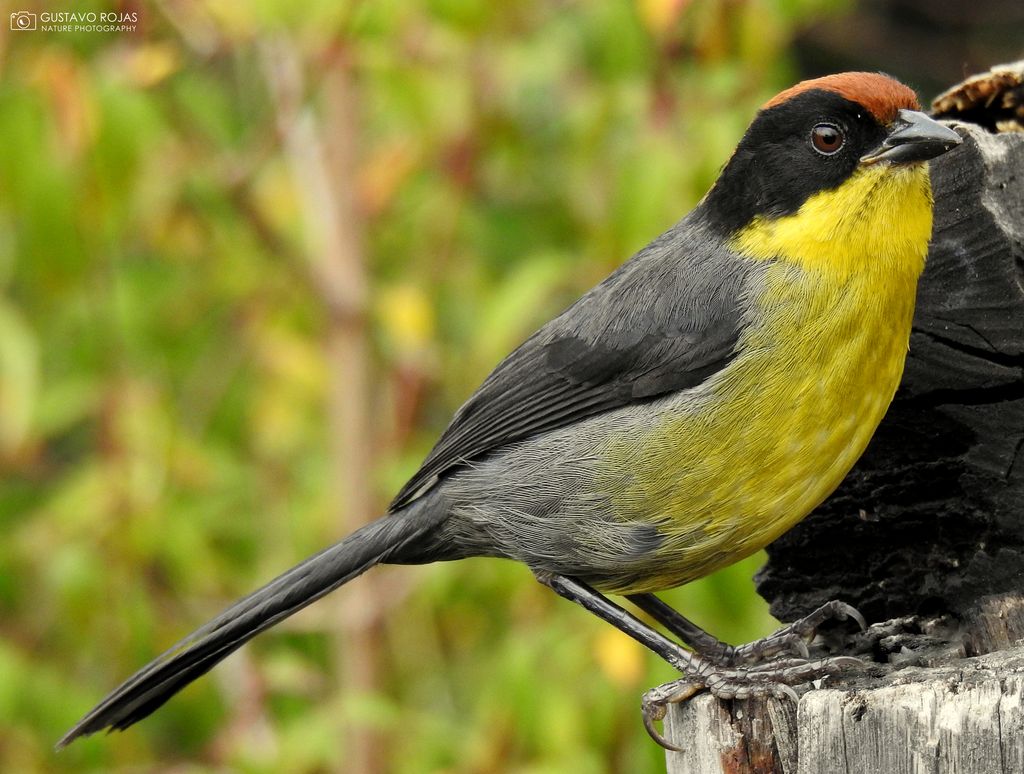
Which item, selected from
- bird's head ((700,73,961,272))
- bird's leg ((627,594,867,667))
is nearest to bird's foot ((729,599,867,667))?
bird's leg ((627,594,867,667))

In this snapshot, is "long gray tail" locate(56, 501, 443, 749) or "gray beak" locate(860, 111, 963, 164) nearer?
"gray beak" locate(860, 111, 963, 164)

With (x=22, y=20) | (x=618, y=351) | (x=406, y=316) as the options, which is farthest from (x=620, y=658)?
(x=22, y=20)

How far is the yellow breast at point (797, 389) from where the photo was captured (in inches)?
123

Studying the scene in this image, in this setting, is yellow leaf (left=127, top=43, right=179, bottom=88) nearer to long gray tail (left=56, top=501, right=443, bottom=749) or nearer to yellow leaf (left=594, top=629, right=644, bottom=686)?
long gray tail (left=56, top=501, right=443, bottom=749)

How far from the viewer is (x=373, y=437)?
498 cm

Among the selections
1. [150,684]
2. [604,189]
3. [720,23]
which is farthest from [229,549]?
[720,23]

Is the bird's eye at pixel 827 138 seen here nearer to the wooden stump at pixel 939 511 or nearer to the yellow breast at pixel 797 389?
the yellow breast at pixel 797 389

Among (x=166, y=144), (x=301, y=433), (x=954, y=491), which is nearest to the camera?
(x=954, y=491)

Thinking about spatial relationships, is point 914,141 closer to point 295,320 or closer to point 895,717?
point 895,717

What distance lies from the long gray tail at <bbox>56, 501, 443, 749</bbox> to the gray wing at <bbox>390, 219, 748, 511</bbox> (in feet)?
0.64

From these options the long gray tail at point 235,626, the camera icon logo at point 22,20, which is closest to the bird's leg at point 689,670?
the long gray tail at point 235,626

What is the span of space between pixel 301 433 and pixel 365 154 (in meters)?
1.12

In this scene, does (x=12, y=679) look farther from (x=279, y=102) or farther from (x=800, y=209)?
(x=800, y=209)

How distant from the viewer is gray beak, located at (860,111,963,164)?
3148 mm
